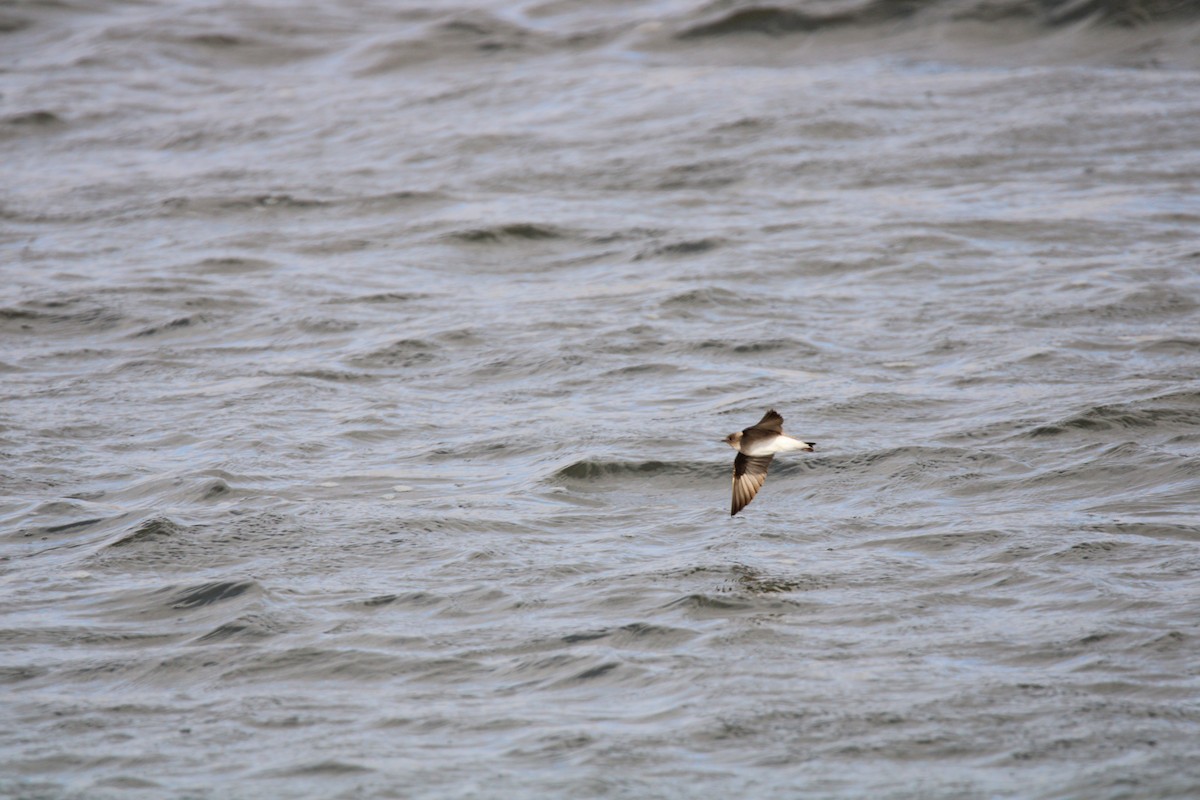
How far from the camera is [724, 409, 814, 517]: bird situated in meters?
6.34

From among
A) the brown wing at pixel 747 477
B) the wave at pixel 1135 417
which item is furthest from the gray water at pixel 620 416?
the brown wing at pixel 747 477

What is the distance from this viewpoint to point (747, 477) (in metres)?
6.58

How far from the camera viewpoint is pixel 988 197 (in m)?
12.2

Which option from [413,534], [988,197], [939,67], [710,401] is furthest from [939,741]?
[939,67]

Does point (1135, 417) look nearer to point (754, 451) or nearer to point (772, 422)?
point (754, 451)

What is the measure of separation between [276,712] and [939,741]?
2320 millimetres

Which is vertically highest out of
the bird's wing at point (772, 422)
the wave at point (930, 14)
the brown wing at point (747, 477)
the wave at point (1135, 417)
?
the wave at point (930, 14)

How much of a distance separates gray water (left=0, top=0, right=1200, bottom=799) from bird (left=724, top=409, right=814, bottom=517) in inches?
12.4

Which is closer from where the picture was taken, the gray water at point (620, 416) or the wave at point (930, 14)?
the gray water at point (620, 416)

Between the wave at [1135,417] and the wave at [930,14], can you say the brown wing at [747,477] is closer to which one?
the wave at [1135,417]

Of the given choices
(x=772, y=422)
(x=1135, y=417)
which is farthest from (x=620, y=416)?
(x=1135, y=417)

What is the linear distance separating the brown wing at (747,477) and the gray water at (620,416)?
29 centimetres

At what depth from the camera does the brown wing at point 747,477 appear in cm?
652

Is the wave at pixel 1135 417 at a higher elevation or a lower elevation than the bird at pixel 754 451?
Result: lower
